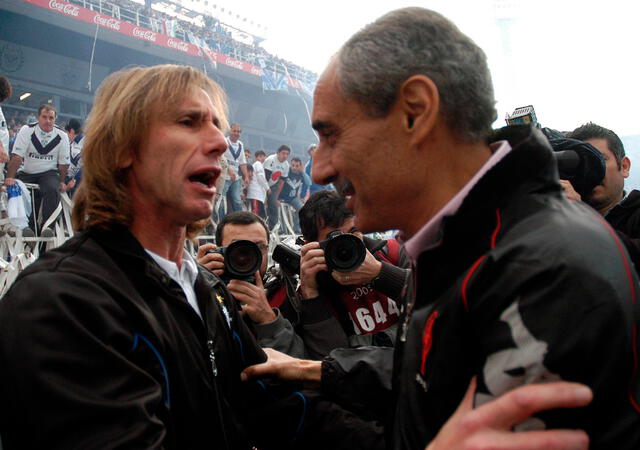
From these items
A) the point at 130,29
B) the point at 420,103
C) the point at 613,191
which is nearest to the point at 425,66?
the point at 420,103

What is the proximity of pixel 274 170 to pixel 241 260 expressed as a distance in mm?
9047

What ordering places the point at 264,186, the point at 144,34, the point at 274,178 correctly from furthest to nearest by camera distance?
the point at 144,34 → the point at 274,178 → the point at 264,186

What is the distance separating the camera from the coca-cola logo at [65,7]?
72.5ft

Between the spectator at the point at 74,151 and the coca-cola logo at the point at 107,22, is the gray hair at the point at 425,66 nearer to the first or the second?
the spectator at the point at 74,151

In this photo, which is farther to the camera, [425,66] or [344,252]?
[344,252]

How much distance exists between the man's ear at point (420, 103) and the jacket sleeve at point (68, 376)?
2.41ft

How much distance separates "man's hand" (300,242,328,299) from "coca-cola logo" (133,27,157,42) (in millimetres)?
26007

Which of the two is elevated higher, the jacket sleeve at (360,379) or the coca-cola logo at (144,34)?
the coca-cola logo at (144,34)

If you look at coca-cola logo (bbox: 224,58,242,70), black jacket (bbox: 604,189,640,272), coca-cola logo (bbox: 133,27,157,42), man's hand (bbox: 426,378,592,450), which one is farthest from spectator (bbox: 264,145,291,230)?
coca-cola logo (bbox: 224,58,242,70)

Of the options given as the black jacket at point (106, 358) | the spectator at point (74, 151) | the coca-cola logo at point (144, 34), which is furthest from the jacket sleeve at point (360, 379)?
the coca-cola logo at point (144, 34)

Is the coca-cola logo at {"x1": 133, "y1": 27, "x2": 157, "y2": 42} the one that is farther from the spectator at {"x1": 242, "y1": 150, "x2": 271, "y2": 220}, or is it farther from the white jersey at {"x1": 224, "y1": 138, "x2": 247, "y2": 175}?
the white jersey at {"x1": 224, "y1": 138, "x2": 247, "y2": 175}

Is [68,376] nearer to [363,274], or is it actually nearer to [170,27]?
[363,274]

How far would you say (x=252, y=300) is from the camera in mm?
2322

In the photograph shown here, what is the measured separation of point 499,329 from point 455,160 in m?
0.40
